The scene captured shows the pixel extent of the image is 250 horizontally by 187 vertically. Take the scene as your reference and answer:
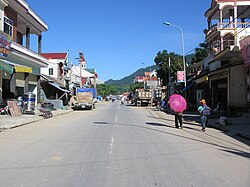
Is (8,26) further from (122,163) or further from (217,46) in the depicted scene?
(122,163)

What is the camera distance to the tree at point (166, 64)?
50.0m

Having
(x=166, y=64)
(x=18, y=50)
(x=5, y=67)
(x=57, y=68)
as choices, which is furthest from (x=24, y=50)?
(x=166, y=64)

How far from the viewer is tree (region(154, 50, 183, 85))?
50.0m

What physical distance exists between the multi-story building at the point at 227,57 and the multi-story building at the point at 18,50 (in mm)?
15708

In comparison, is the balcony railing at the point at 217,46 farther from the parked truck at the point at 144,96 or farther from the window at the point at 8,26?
the parked truck at the point at 144,96

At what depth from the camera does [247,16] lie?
99.5ft

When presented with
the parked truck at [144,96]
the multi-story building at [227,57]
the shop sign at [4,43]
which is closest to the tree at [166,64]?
the parked truck at [144,96]

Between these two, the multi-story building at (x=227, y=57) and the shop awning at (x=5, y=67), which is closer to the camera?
the shop awning at (x=5, y=67)

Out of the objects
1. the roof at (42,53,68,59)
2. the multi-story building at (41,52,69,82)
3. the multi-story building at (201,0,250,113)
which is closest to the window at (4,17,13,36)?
the multi-story building at (201,0,250,113)

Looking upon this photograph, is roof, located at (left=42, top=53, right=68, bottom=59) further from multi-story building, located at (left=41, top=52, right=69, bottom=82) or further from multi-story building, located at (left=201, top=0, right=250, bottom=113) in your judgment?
multi-story building, located at (left=201, top=0, right=250, bottom=113)

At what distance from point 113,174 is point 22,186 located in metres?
1.86

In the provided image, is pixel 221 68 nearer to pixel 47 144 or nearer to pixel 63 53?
pixel 47 144

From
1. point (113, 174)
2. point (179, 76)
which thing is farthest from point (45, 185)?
point (179, 76)

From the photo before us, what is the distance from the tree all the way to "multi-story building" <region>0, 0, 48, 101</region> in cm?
2346
